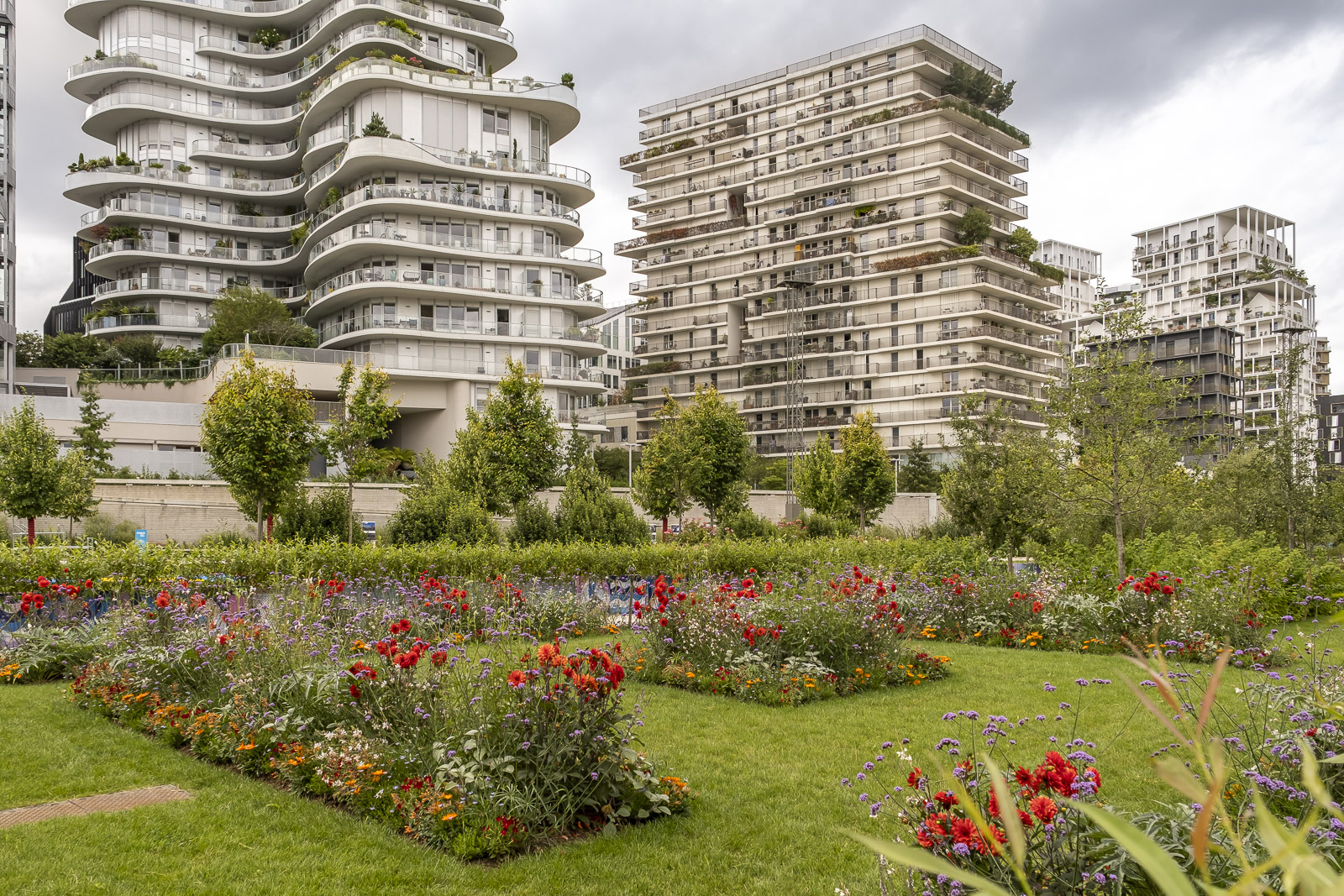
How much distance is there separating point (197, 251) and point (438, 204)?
23.7 m

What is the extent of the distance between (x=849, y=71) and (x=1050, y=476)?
234 ft

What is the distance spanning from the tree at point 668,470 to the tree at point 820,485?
33.7 ft

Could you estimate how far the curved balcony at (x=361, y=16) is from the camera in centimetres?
6094

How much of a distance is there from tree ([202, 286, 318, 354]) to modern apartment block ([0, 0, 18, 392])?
10321mm

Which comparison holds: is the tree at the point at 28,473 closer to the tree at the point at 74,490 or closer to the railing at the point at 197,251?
the tree at the point at 74,490

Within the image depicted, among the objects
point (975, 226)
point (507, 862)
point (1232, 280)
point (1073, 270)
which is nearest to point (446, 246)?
point (975, 226)

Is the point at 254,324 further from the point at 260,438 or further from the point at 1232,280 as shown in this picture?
the point at 1232,280

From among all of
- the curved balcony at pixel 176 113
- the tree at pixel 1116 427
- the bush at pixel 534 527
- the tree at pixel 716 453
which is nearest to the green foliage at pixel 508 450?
the bush at pixel 534 527

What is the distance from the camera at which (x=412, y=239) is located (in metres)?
55.7

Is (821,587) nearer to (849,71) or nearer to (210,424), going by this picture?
(210,424)

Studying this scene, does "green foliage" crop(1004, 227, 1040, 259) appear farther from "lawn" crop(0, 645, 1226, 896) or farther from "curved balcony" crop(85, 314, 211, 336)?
"lawn" crop(0, 645, 1226, 896)

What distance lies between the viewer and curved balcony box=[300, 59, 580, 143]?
5562 centimetres

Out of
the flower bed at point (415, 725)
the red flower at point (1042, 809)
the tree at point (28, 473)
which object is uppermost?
the tree at point (28, 473)

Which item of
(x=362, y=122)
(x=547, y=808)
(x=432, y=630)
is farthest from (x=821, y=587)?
(x=362, y=122)
